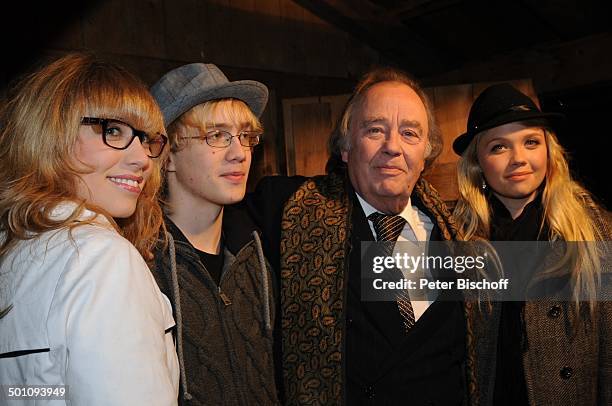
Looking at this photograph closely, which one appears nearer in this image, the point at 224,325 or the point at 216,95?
the point at 224,325

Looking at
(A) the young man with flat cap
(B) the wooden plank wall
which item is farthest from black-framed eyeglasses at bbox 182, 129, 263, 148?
(B) the wooden plank wall

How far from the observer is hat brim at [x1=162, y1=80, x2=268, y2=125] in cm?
201

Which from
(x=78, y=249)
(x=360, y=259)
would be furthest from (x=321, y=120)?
(x=78, y=249)

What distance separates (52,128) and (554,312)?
1997 millimetres

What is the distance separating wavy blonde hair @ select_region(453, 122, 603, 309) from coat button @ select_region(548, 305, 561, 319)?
0.08m

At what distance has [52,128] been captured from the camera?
133 cm

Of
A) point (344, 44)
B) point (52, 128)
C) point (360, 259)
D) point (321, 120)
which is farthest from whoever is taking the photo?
point (344, 44)

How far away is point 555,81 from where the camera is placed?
163 inches

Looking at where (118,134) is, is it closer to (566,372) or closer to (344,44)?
(566,372)

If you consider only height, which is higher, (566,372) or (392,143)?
(392,143)

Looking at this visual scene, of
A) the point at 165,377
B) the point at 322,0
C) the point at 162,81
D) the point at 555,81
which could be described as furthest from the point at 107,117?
the point at 555,81

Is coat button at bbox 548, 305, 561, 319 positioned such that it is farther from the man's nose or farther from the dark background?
the dark background

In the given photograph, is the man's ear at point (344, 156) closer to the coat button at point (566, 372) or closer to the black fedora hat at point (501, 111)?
the black fedora hat at point (501, 111)

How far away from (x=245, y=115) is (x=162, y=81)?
0.32 meters
